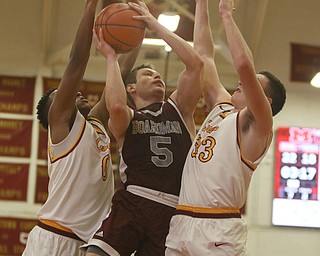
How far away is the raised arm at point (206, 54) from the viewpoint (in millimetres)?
5316

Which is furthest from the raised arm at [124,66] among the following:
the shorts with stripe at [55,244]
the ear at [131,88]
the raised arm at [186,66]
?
the shorts with stripe at [55,244]

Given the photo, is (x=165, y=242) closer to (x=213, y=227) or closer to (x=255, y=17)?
(x=213, y=227)

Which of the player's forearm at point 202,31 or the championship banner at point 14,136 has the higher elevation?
the player's forearm at point 202,31

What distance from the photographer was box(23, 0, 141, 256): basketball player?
524 centimetres

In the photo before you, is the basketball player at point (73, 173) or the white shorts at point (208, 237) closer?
the white shorts at point (208, 237)

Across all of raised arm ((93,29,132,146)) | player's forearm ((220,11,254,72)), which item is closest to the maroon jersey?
raised arm ((93,29,132,146))

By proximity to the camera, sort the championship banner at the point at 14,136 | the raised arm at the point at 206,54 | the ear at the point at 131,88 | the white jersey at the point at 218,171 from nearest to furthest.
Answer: the white jersey at the point at 218,171 → the raised arm at the point at 206,54 → the ear at the point at 131,88 → the championship banner at the point at 14,136

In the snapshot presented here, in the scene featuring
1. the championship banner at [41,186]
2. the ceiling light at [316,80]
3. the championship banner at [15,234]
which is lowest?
the championship banner at [15,234]

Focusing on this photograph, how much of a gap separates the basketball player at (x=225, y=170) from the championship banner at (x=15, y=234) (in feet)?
29.4

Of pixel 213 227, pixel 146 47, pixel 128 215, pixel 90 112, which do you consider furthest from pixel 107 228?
pixel 146 47

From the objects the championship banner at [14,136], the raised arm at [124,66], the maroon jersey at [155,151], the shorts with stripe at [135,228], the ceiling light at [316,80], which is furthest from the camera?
the championship banner at [14,136]

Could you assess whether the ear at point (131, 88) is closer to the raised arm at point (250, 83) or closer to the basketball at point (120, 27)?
the basketball at point (120, 27)

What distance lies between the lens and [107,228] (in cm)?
482

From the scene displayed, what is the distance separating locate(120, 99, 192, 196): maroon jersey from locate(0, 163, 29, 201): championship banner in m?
8.55
